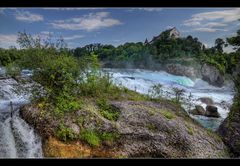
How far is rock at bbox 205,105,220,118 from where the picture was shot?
686 centimetres

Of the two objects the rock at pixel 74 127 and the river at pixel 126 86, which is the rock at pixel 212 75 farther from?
the rock at pixel 74 127

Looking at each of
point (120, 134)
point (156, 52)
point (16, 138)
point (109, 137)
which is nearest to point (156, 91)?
point (156, 52)

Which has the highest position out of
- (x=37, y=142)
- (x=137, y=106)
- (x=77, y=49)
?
(x=77, y=49)

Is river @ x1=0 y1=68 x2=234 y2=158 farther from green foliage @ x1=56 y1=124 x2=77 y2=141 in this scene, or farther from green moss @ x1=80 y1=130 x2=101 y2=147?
green moss @ x1=80 y1=130 x2=101 y2=147

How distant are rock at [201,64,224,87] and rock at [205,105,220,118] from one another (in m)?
0.54

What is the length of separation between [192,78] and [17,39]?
10.5ft

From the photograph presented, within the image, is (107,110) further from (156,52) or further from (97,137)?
(156,52)

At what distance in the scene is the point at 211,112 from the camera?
6.88 metres

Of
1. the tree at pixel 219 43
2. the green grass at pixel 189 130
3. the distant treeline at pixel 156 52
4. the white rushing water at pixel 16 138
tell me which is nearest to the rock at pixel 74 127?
the white rushing water at pixel 16 138

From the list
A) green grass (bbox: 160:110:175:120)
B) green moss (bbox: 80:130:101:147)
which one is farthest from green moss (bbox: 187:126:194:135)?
green moss (bbox: 80:130:101:147)
